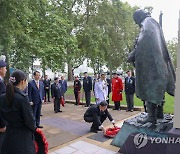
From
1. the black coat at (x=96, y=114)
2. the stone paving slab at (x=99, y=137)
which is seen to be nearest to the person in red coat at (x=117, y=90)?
the black coat at (x=96, y=114)

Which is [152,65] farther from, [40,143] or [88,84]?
[88,84]

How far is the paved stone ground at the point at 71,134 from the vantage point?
494cm

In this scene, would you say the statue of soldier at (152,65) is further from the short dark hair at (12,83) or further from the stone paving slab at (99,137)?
the short dark hair at (12,83)

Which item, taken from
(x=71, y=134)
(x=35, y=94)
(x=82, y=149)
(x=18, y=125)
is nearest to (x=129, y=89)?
(x=71, y=134)

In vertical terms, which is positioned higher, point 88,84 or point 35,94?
point 88,84

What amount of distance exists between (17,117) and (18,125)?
0.11 m

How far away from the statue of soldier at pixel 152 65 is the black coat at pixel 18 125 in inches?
85.0

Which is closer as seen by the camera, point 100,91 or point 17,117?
point 17,117

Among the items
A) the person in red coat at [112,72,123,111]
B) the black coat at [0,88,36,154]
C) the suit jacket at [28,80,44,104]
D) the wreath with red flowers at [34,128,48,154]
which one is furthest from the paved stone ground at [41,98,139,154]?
the black coat at [0,88,36,154]

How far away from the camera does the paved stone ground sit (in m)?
4.94

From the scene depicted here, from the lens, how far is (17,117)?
2.76 metres

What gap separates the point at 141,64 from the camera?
4.27 m

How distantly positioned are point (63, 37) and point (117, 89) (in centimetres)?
449

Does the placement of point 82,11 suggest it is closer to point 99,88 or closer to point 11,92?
point 99,88
